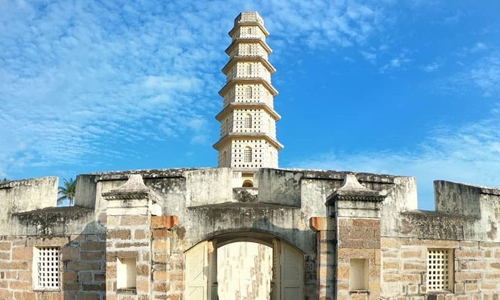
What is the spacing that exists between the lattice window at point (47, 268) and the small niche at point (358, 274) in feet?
20.3

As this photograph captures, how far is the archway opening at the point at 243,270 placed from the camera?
877 inches

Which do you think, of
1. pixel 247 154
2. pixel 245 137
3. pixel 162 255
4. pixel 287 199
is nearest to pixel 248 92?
pixel 245 137

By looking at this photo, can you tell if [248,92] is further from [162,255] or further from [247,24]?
[162,255]

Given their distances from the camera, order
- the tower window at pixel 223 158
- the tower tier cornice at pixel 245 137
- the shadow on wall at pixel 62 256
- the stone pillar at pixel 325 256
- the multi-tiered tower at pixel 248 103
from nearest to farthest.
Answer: the stone pillar at pixel 325 256, the shadow on wall at pixel 62 256, the tower tier cornice at pixel 245 137, the multi-tiered tower at pixel 248 103, the tower window at pixel 223 158

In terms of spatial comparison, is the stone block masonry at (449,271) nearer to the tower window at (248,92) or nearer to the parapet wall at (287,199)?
the parapet wall at (287,199)

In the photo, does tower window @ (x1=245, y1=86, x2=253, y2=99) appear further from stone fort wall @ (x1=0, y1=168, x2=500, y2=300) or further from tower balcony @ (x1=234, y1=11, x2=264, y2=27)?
stone fort wall @ (x1=0, y1=168, x2=500, y2=300)

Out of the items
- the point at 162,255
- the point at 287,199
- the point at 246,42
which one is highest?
the point at 246,42

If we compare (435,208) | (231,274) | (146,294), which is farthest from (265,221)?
(231,274)

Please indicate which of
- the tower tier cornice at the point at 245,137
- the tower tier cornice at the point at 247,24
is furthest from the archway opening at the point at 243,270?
the tower tier cornice at the point at 247,24

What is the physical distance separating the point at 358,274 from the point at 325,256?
695mm

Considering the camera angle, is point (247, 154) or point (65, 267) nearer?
point (65, 267)

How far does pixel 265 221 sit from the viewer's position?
1070 centimetres

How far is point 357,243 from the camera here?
31.3ft

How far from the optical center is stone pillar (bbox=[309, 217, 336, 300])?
957cm
